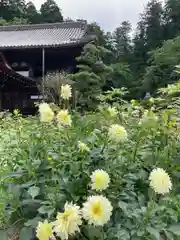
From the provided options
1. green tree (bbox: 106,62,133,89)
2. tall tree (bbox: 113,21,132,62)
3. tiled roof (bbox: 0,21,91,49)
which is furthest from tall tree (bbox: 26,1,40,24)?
tiled roof (bbox: 0,21,91,49)

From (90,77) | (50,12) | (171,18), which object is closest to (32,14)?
(50,12)

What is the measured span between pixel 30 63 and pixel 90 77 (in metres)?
3.38

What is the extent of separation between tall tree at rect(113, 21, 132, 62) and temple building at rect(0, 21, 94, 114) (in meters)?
9.45

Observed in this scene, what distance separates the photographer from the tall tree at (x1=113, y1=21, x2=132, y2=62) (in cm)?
2236

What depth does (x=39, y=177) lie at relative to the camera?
111 cm

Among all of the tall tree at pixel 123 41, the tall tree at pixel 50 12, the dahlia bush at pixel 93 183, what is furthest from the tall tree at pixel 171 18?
the dahlia bush at pixel 93 183

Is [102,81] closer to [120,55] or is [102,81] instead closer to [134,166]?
[134,166]

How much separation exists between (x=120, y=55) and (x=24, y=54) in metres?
11.5

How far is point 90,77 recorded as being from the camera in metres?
9.55

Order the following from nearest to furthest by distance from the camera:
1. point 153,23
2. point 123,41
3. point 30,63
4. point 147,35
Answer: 1. point 30,63
2. point 147,35
3. point 153,23
4. point 123,41

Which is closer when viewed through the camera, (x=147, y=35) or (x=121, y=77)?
(x=121, y=77)

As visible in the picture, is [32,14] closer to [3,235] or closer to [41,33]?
[41,33]

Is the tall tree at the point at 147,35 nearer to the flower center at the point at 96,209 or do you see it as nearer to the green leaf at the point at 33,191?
the green leaf at the point at 33,191

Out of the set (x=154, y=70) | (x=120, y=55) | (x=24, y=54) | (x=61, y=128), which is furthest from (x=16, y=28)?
(x=61, y=128)
